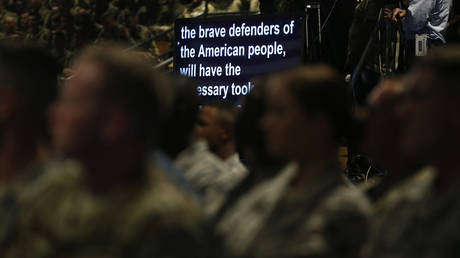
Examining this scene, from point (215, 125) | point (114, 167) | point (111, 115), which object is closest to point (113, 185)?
point (114, 167)

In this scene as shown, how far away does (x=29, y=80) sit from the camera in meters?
3.51

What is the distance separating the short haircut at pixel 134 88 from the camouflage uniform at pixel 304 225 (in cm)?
53

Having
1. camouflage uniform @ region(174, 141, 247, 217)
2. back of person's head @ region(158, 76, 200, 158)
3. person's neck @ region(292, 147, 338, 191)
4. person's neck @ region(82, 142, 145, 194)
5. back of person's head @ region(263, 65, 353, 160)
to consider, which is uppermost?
person's neck @ region(82, 142, 145, 194)

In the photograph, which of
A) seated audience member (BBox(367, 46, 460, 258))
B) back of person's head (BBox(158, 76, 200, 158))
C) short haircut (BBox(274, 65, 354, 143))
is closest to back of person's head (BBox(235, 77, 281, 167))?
back of person's head (BBox(158, 76, 200, 158))

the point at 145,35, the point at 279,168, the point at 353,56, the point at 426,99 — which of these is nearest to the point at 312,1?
the point at 353,56

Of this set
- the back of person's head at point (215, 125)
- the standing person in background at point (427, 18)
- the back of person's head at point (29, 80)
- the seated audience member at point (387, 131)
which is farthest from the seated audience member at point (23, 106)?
the standing person in background at point (427, 18)

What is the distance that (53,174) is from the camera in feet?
9.95

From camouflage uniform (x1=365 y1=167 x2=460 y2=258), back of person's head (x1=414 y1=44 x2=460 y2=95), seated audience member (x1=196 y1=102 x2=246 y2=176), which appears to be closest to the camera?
camouflage uniform (x1=365 y1=167 x2=460 y2=258)

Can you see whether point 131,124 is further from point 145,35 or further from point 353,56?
point 145,35

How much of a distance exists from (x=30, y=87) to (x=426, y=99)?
1.23m

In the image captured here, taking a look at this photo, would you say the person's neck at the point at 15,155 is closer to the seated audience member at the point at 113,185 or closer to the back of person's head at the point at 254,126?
the seated audience member at the point at 113,185

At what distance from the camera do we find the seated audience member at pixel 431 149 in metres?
3.07

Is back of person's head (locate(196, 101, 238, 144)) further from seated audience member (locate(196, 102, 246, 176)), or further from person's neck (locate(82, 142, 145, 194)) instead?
person's neck (locate(82, 142, 145, 194))

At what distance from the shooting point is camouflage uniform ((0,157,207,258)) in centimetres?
271
